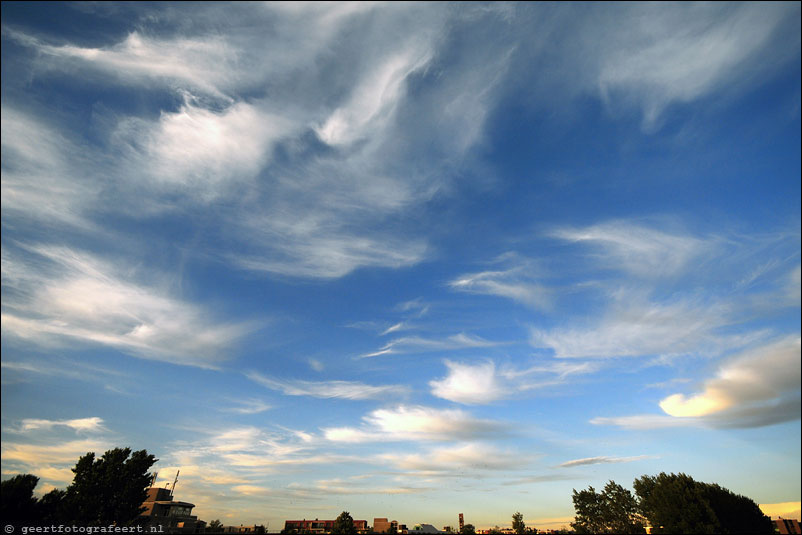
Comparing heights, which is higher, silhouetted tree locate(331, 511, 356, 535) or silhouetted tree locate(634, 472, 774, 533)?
silhouetted tree locate(634, 472, 774, 533)

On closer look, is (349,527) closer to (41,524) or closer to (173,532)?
(173,532)

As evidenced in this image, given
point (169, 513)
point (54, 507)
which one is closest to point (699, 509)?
point (54, 507)

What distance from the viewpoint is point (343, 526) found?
310ft

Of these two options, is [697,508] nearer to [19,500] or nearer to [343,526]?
[343,526]

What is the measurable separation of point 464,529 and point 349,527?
1901 inches

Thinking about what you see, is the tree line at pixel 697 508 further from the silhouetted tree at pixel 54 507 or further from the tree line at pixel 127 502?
the silhouetted tree at pixel 54 507

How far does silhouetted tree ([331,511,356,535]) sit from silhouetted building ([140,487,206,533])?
148ft

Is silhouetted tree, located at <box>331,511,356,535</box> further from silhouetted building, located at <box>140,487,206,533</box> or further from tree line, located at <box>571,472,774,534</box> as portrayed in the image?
tree line, located at <box>571,472,774,534</box>

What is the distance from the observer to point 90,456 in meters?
76.2

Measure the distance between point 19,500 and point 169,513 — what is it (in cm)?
5877

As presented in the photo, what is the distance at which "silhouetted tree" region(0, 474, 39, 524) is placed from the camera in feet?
223

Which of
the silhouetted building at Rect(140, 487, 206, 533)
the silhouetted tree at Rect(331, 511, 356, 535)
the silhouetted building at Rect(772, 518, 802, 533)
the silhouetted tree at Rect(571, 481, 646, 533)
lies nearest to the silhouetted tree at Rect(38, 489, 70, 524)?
the silhouetted building at Rect(140, 487, 206, 533)

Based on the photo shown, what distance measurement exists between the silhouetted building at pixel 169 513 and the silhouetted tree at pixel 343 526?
4516 centimetres

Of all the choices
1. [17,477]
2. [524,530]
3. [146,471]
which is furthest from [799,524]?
[17,477]
